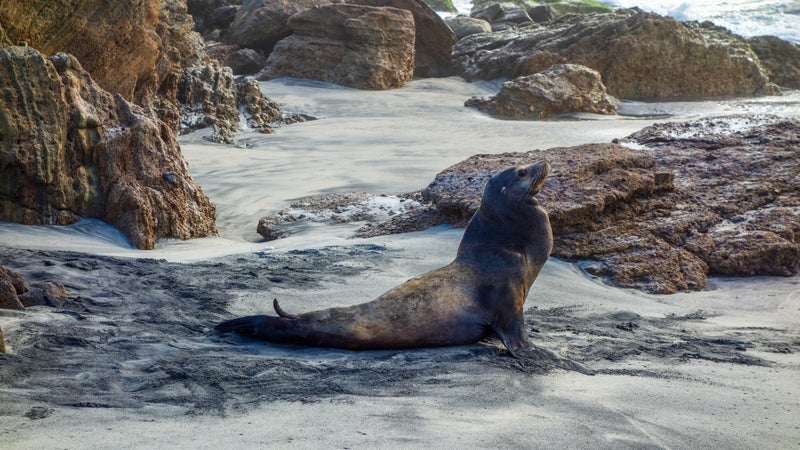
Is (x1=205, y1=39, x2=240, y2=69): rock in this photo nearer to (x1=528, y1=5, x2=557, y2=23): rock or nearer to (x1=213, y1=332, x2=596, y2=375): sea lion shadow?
(x1=528, y1=5, x2=557, y2=23): rock

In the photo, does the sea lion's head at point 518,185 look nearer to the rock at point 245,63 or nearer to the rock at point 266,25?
the rock at point 245,63

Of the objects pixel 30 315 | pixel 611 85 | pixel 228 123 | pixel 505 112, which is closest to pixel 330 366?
pixel 30 315

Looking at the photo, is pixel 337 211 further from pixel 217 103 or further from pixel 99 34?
pixel 217 103

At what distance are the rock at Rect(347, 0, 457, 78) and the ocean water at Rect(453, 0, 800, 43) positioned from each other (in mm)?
15100

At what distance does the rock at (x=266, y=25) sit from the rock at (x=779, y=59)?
9.72m

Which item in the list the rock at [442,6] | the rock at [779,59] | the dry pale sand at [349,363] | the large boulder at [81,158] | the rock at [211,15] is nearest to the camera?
the dry pale sand at [349,363]

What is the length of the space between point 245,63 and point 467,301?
588 inches

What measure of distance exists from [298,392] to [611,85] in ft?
47.0

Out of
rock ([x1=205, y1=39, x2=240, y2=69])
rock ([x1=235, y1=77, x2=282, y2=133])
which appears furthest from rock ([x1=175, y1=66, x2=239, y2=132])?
rock ([x1=205, y1=39, x2=240, y2=69])

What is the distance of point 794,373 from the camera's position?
4.22m

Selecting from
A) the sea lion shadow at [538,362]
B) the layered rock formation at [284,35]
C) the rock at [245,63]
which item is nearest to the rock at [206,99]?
the rock at [245,63]

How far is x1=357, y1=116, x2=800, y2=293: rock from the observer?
21.5 feet

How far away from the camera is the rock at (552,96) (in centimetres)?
1424

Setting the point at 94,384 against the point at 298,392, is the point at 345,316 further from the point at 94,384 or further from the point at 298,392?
the point at 94,384
